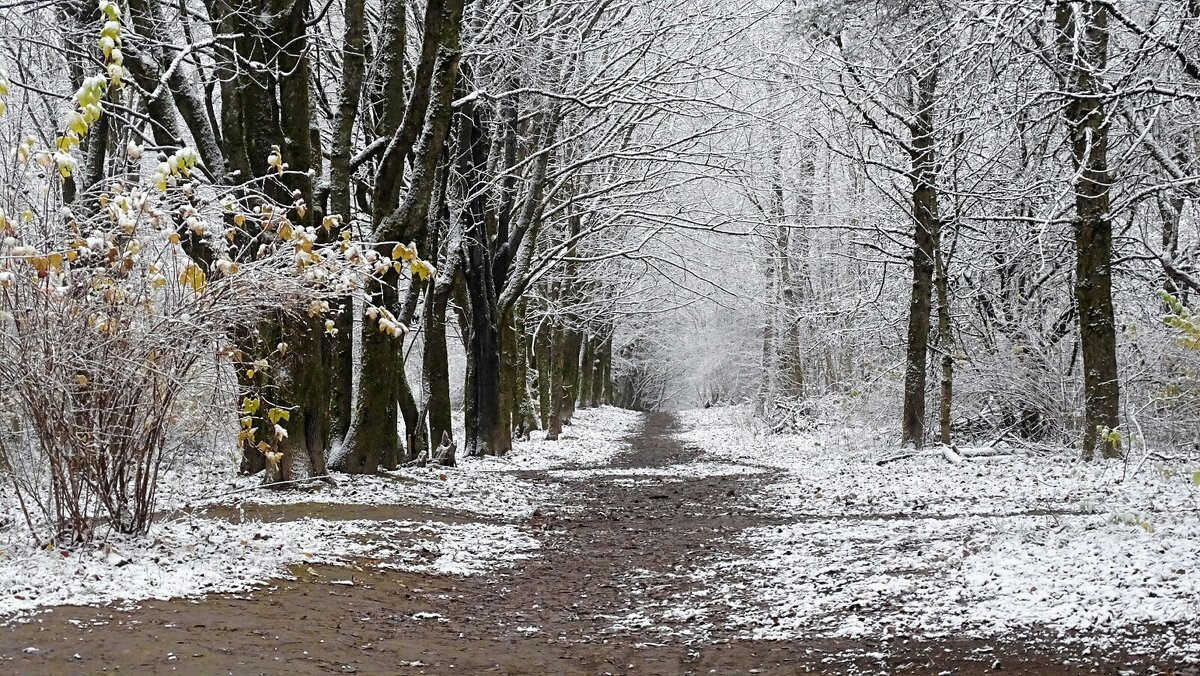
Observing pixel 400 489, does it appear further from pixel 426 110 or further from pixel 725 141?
pixel 725 141

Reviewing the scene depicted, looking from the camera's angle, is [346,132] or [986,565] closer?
[986,565]

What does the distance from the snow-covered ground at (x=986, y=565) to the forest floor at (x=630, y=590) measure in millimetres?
23

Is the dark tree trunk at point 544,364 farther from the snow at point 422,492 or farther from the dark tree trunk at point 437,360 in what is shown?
the snow at point 422,492

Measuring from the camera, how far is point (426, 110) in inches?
490

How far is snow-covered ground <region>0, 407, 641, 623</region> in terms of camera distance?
570 cm

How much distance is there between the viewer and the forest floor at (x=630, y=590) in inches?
195

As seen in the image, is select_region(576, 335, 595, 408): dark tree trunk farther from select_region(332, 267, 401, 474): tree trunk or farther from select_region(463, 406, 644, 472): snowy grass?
select_region(332, 267, 401, 474): tree trunk

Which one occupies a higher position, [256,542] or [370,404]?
[370,404]

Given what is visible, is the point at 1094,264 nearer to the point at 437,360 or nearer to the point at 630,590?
the point at 630,590

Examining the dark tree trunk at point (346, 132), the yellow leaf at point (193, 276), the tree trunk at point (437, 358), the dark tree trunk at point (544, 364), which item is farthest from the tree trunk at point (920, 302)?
Answer: the dark tree trunk at point (544, 364)

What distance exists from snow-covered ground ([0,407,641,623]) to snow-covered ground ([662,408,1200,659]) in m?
2.43

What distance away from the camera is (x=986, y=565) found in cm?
638

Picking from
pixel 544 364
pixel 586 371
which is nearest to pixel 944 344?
pixel 544 364

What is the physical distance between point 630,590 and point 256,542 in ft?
9.10
